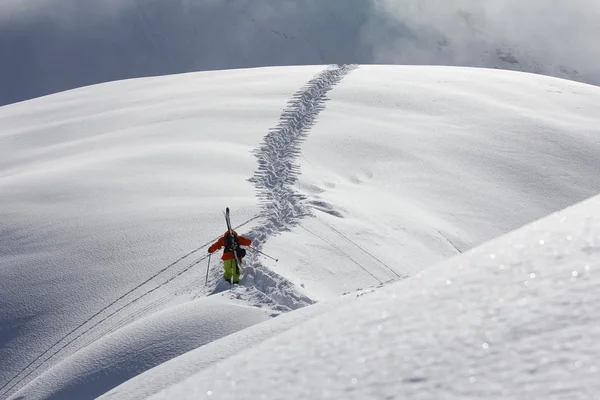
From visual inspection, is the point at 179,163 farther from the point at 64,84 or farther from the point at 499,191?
the point at 64,84

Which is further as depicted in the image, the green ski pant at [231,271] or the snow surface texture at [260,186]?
the snow surface texture at [260,186]

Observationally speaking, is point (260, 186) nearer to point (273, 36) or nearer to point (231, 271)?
point (231, 271)

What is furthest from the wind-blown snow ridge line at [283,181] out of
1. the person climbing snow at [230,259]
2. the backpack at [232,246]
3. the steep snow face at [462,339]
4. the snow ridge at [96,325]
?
the steep snow face at [462,339]

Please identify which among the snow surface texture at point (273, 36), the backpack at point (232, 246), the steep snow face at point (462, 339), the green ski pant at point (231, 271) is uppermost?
the snow surface texture at point (273, 36)

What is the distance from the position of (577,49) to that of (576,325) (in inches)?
3258

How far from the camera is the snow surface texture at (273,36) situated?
2491 inches

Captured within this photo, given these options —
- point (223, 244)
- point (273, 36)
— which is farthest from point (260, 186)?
point (273, 36)

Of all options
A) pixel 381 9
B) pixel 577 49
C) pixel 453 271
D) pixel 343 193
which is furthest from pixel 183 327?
pixel 577 49

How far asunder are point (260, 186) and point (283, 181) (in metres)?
0.49

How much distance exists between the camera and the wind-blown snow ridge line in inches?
312

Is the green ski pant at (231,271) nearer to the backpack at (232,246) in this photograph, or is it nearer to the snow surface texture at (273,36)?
the backpack at (232,246)

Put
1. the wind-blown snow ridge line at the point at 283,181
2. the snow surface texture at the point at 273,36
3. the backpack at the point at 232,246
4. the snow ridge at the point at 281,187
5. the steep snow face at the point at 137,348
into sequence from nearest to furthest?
the steep snow face at the point at 137,348 → the snow ridge at the point at 281,187 → the wind-blown snow ridge line at the point at 283,181 → the backpack at the point at 232,246 → the snow surface texture at the point at 273,36

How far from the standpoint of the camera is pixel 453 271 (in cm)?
229

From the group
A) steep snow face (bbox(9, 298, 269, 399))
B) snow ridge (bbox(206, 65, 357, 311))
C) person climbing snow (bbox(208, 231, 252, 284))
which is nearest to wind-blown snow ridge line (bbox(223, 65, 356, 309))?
snow ridge (bbox(206, 65, 357, 311))
